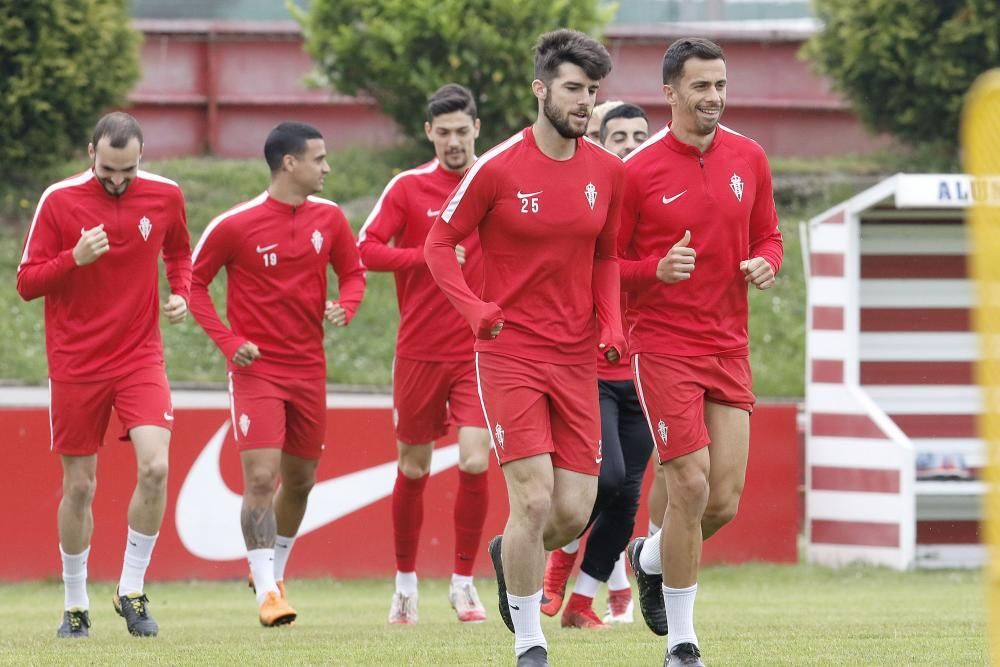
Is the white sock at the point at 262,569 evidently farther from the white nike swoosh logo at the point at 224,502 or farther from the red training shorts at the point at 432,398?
the white nike swoosh logo at the point at 224,502

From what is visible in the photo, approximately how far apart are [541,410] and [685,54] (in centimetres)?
167

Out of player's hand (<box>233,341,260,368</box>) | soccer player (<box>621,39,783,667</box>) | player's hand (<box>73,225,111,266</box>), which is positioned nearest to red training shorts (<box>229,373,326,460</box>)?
player's hand (<box>233,341,260,368</box>)

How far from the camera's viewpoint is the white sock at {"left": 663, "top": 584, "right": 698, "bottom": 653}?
6645 mm

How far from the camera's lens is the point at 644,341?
6.98 m

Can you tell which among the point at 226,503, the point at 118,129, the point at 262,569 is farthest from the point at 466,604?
the point at 118,129

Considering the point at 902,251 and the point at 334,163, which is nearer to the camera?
the point at 902,251

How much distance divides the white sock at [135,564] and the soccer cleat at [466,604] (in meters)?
1.80

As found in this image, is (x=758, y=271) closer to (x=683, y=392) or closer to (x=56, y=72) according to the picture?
(x=683, y=392)

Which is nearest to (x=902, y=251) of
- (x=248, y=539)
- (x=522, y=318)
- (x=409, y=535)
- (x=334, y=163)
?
(x=409, y=535)

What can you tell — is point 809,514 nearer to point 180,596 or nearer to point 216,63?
point 180,596

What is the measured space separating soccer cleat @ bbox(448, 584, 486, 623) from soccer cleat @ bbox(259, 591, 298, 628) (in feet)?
3.28

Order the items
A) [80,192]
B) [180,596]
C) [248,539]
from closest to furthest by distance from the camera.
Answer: [80,192] < [248,539] < [180,596]

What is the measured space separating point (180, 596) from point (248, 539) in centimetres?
264

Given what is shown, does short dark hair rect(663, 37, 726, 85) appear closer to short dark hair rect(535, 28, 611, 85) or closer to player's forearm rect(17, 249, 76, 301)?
short dark hair rect(535, 28, 611, 85)
